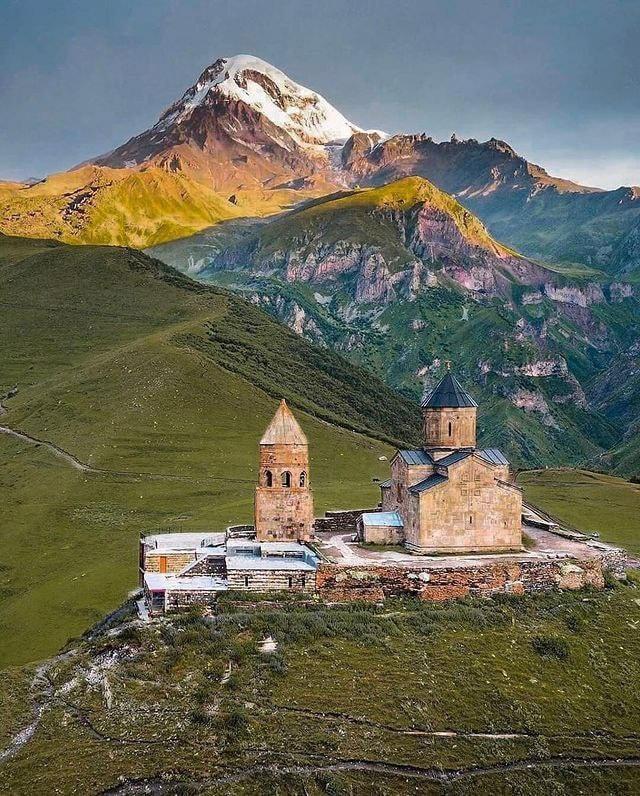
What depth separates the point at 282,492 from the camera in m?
42.3

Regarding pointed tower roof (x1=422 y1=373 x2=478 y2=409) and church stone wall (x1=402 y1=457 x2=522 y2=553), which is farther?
pointed tower roof (x1=422 y1=373 x2=478 y2=409)

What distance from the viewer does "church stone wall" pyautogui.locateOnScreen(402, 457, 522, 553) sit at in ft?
133

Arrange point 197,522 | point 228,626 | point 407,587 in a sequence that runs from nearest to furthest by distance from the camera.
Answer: point 228,626 → point 407,587 → point 197,522

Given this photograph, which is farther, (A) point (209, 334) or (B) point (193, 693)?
(A) point (209, 334)

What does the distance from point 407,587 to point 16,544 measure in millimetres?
35049

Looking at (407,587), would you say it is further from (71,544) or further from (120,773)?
(71,544)

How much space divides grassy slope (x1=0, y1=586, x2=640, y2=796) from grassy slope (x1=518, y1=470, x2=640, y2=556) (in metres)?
29.8

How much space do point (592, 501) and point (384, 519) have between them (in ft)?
148

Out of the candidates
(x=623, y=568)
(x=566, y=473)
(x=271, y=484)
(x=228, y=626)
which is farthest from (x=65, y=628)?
(x=566, y=473)

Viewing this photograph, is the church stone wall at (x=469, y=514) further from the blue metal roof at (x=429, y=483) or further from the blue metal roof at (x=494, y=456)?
the blue metal roof at (x=494, y=456)

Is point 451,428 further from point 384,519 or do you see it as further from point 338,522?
point 338,522

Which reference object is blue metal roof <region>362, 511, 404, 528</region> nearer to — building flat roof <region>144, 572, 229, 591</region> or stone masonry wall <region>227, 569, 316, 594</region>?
stone masonry wall <region>227, 569, 316, 594</region>

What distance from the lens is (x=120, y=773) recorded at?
78.7 feet

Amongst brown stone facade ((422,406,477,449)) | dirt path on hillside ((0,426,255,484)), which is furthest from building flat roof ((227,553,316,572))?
dirt path on hillside ((0,426,255,484))
